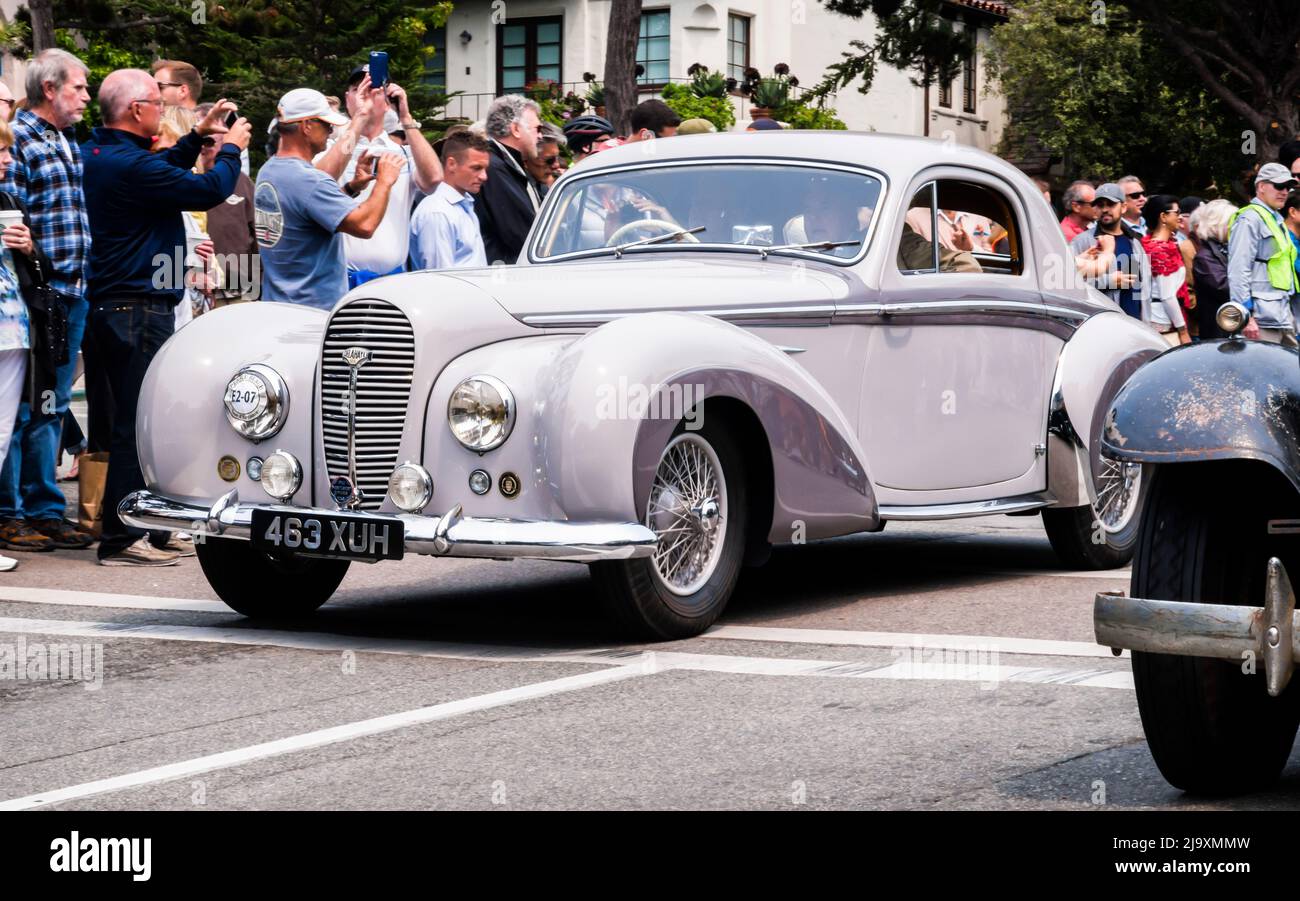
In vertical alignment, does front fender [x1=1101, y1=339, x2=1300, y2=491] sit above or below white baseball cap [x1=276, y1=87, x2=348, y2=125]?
below

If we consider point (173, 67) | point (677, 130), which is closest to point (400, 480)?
point (173, 67)

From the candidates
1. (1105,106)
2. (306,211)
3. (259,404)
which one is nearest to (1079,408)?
(306,211)

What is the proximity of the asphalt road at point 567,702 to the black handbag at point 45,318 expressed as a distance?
3.89 feet

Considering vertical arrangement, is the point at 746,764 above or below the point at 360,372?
below

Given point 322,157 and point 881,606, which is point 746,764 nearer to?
point 881,606

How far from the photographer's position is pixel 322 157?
9359 mm

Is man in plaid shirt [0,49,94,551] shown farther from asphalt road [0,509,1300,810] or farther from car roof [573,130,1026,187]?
car roof [573,130,1026,187]

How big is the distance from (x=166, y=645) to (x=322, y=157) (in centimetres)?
314

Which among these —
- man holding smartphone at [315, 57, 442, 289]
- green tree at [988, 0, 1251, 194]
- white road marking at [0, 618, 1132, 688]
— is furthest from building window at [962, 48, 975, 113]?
white road marking at [0, 618, 1132, 688]

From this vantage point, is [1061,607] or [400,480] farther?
[1061,607]

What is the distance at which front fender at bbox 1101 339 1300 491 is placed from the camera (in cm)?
433

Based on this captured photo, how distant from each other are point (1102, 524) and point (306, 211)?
406 centimetres

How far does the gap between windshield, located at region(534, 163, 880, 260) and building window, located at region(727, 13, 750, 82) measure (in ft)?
107

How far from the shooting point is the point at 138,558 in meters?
9.21
